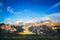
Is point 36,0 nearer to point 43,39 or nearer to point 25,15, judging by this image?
point 25,15

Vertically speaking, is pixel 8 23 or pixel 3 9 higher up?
pixel 3 9

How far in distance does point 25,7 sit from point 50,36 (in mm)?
1221

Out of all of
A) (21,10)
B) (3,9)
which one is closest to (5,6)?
(3,9)

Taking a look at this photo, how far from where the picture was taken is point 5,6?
5.34 m

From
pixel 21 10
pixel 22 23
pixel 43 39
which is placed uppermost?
pixel 21 10

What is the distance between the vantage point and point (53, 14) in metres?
5.33

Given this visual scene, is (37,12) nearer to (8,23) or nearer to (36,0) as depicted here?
(36,0)

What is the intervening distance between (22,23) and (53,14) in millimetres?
1038

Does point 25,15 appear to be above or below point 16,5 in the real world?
below

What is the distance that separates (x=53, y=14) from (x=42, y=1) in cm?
55

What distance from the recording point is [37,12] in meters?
5.36

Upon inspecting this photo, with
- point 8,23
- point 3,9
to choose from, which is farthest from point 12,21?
point 3,9

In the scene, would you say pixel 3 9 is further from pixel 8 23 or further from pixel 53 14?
pixel 53 14

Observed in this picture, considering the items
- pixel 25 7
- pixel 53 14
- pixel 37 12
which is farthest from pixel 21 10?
pixel 53 14
